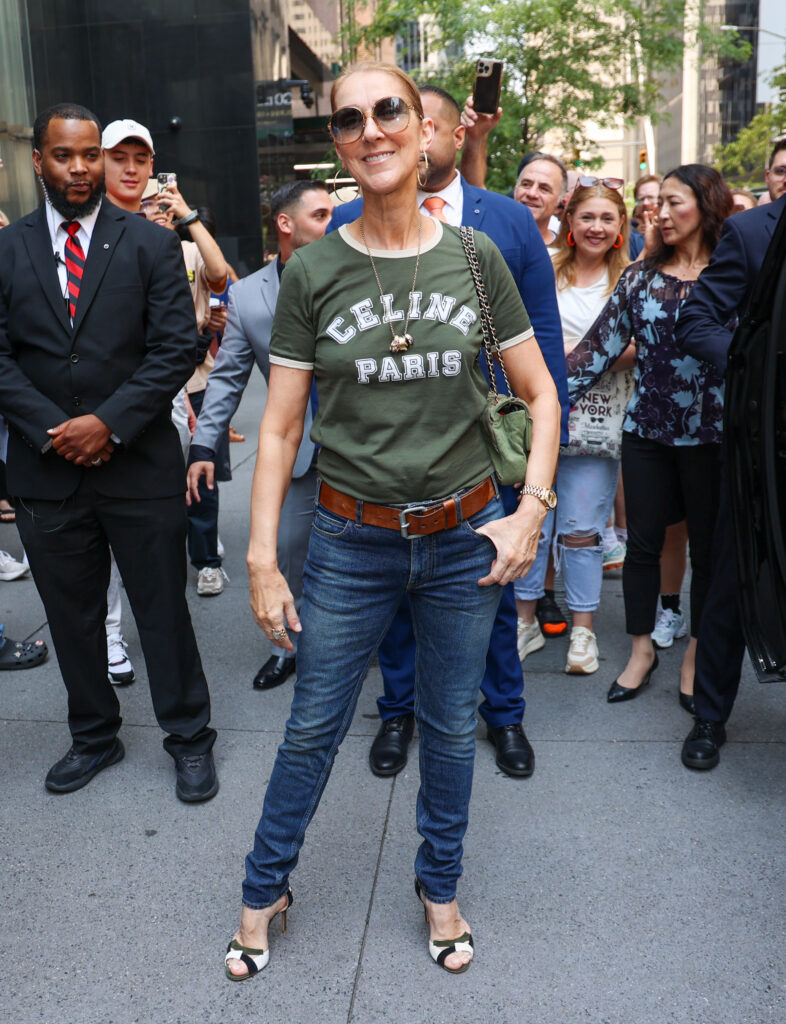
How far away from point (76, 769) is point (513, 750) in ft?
5.21

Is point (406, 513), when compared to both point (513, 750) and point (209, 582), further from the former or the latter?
point (209, 582)

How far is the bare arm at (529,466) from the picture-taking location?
2.30 m

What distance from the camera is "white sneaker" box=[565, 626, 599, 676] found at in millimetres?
4441

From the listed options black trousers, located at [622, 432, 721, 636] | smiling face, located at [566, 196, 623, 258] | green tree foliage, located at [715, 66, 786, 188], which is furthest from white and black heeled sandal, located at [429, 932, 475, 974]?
green tree foliage, located at [715, 66, 786, 188]

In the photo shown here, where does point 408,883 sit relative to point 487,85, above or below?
below

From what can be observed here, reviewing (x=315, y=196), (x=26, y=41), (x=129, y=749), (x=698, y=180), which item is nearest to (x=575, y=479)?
(x=698, y=180)

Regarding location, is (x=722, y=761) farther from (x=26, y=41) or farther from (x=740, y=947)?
(x=26, y=41)

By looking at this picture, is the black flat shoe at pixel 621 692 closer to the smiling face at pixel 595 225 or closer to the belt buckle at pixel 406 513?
the smiling face at pixel 595 225

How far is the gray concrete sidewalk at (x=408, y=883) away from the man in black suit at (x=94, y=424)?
30cm

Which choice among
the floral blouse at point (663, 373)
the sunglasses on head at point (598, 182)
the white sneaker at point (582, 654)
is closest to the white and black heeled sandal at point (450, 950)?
the white sneaker at point (582, 654)

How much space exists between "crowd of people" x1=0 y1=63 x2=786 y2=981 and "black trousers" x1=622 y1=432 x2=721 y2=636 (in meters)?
0.01

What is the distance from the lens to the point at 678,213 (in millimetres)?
3834

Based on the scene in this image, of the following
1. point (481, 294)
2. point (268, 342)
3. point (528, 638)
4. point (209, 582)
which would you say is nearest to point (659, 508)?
point (528, 638)

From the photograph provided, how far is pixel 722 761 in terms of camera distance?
3627 millimetres
